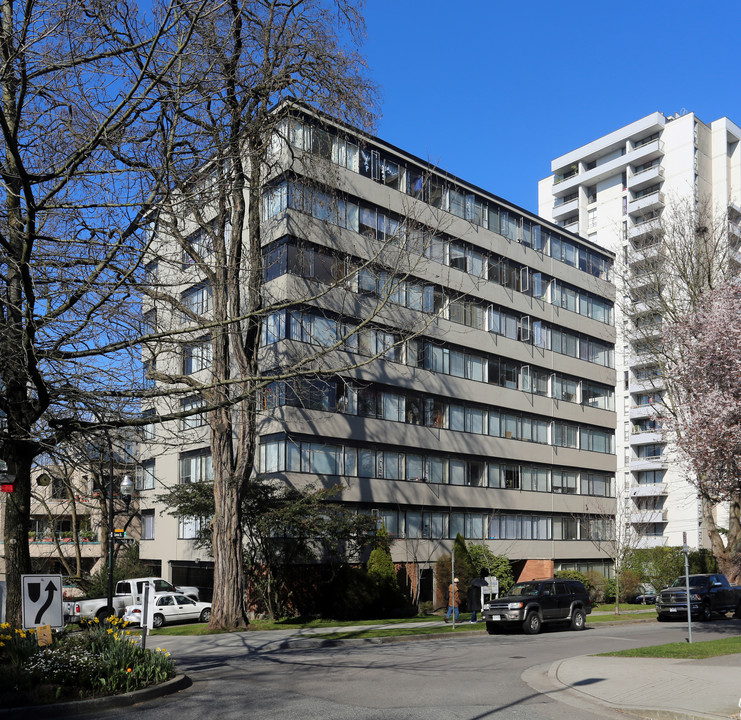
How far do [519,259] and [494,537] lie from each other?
16.1 m

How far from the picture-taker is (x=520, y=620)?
2656 cm

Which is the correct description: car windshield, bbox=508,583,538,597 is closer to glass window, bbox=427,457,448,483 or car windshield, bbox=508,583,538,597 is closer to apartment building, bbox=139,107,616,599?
apartment building, bbox=139,107,616,599

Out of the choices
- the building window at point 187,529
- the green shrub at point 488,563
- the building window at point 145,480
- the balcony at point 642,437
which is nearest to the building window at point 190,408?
the building window at point 187,529

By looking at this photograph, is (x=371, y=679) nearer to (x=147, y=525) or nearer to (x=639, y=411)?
(x=147, y=525)

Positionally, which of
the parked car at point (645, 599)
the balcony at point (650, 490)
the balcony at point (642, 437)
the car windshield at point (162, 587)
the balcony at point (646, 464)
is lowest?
the parked car at point (645, 599)

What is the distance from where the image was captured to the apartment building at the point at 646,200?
3039 inches

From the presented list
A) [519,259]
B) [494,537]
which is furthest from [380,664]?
[519,259]

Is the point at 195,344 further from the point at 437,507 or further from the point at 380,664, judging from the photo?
the point at 437,507

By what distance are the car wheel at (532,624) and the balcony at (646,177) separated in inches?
2612

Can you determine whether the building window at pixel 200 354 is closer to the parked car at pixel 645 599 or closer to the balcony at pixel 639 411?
the parked car at pixel 645 599

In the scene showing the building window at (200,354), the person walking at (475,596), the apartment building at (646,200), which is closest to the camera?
the building window at (200,354)

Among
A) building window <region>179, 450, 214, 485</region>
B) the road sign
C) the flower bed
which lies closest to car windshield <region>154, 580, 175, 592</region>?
building window <region>179, 450, 214, 485</region>

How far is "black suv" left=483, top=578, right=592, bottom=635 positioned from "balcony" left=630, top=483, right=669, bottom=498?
51362 mm

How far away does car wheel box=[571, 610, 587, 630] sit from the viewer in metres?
28.8
